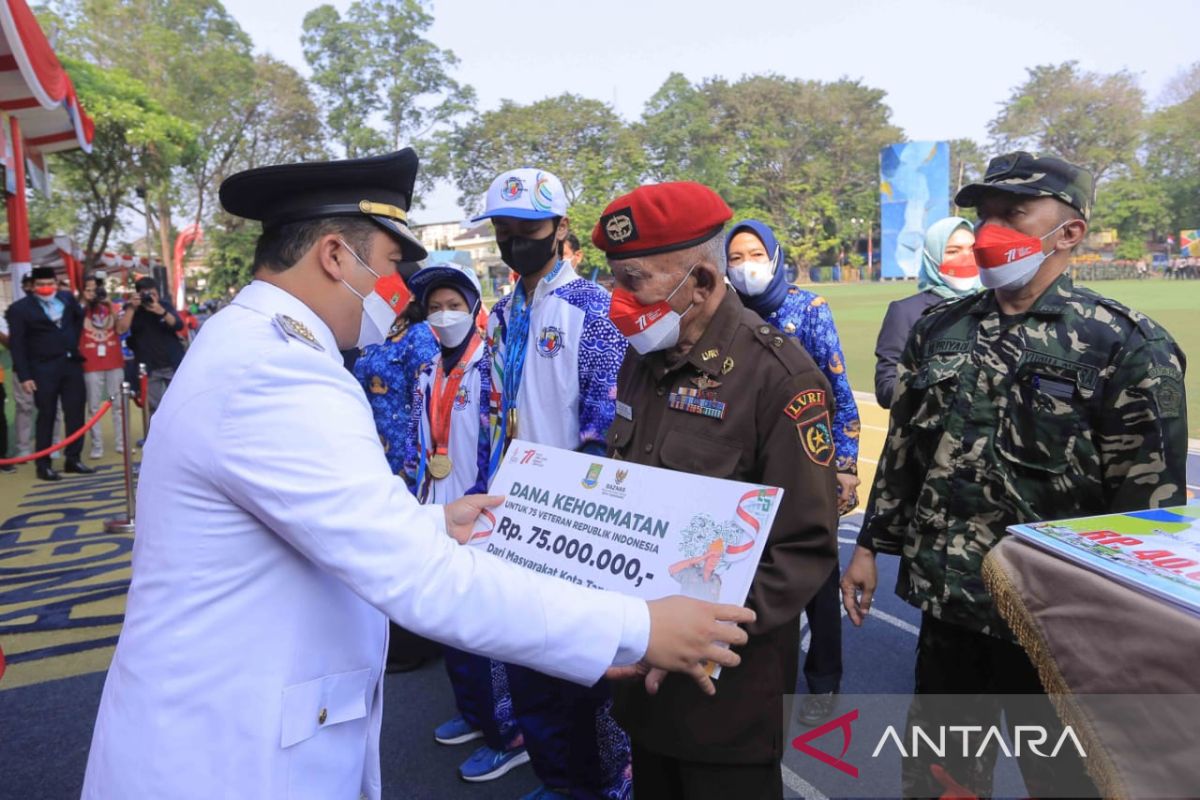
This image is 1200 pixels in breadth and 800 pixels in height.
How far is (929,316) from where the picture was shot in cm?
240

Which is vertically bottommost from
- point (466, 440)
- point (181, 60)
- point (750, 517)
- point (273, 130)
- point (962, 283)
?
point (466, 440)

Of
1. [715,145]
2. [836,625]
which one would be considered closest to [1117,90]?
[715,145]

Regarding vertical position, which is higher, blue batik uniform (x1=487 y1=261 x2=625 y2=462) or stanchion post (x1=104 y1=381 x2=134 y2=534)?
blue batik uniform (x1=487 y1=261 x2=625 y2=462)

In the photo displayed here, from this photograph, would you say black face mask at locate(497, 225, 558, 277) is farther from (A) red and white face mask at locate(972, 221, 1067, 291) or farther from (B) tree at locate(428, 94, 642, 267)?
(B) tree at locate(428, 94, 642, 267)

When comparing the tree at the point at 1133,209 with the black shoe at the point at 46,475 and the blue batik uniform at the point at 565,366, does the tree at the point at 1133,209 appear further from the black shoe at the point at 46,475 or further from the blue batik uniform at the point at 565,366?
the blue batik uniform at the point at 565,366

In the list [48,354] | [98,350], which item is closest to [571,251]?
[48,354]

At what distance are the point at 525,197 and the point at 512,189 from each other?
0.23 ft

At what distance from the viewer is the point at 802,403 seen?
5.82ft

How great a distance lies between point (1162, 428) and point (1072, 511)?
0.29 meters

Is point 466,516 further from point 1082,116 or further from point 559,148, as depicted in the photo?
point 1082,116

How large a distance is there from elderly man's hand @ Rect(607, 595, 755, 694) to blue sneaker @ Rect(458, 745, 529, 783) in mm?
2038

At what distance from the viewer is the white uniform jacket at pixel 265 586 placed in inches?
51.8

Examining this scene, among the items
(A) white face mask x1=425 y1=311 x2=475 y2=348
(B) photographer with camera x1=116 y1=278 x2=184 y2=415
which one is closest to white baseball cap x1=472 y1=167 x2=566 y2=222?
(A) white face mask x1=425 y1=311 x2=475 y2=348

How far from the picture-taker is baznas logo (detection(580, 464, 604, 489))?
178 centimetres
